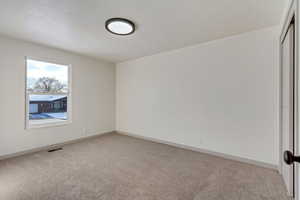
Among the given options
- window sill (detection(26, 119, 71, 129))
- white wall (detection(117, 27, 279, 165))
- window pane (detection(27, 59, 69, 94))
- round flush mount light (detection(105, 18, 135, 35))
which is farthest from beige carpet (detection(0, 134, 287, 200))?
round flush mount light (detection(105, 18, 135, 35))

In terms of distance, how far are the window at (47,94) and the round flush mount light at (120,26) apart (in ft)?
6.76

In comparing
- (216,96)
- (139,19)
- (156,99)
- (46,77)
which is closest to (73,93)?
(46,77)

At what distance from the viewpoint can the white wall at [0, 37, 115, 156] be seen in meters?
2.85

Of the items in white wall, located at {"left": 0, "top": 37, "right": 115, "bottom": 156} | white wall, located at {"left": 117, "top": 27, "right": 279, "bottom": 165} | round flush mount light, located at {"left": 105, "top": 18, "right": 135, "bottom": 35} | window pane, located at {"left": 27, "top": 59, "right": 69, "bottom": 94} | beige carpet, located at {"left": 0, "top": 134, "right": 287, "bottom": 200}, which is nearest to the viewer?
beige carpet, located at {"left": 0, "top": 134, "right": 287, "bottom": 200}

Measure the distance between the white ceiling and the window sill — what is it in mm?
1800

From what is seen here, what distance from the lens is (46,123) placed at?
350 centimetres

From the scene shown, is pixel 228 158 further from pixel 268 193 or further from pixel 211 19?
pixel 211 19

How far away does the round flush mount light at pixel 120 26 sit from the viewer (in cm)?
223

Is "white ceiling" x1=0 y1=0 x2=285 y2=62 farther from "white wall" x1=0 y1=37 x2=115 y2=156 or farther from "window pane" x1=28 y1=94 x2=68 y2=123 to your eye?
"window pane" x1=28 y1=94 x2=68 y2=123

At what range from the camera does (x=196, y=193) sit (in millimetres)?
1844

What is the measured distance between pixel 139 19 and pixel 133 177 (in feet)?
7.92

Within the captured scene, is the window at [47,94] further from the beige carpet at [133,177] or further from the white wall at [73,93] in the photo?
the beige carpet at [133,177]

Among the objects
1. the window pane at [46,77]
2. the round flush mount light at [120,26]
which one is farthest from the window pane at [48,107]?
the round flush mount light at [120,26]

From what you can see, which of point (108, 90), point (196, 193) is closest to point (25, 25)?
point (108, 90)
